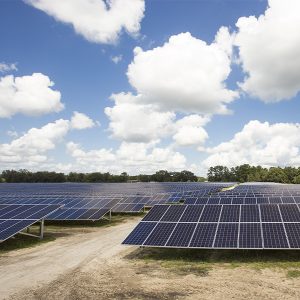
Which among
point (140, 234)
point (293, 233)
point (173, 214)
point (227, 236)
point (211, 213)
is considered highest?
point (211, 213)

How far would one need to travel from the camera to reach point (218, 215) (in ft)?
75.3

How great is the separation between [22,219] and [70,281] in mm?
11896

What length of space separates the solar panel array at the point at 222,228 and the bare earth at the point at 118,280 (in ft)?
4.86

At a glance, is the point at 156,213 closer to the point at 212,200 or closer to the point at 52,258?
the point at 52,258

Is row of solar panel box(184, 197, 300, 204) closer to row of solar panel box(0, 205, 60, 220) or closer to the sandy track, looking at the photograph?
the sandy track

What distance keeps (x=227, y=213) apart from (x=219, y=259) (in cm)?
420

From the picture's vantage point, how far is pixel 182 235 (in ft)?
67.4

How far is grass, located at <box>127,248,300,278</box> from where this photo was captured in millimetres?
18078

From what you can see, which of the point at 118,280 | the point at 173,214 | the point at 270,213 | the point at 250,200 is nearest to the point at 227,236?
the point at 270,213

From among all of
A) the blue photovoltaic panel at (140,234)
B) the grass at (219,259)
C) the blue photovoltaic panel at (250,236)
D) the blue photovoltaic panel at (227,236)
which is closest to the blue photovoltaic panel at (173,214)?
the blue photovoltaic panel at (140,234)

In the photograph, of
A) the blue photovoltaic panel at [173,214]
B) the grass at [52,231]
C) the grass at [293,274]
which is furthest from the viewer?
the grass at [52,231]

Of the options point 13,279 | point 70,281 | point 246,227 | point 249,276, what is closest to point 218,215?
point 246,227

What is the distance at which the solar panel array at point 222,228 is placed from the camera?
19.0m

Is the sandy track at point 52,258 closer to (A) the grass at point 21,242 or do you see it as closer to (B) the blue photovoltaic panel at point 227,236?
(A) the grass at point 21,242
